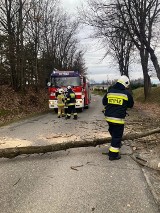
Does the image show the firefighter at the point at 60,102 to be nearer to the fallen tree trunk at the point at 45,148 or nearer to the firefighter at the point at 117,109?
the fallen tree trunk at the point at 45,148

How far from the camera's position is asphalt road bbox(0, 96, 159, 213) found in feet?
14.4

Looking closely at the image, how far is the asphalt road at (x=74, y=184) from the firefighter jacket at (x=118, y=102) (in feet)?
3.27

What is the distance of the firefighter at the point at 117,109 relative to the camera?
7032mm

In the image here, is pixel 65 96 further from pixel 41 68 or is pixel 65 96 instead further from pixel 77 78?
pixel 41 68

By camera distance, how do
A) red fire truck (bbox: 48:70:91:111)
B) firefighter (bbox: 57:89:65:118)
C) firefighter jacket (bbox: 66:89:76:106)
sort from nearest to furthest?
firefighter jacket (bbox: 66:89:76:106), firefighter (bbox: 57:89:65:118), red fire truck (bbox: 48:70:91:111)

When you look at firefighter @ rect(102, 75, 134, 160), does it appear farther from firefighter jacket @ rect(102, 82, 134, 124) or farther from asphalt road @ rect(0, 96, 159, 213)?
asphalt road @ rect(0, 96, 159, 213)

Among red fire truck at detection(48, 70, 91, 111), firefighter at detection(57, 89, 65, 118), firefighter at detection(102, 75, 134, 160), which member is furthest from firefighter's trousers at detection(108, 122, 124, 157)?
red fire truck at detection(48, 70, 91, 111)

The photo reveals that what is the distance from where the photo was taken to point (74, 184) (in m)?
5.34

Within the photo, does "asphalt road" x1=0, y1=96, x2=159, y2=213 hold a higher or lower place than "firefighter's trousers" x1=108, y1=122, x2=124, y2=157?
lower

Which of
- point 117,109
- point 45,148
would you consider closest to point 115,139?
point 117,109

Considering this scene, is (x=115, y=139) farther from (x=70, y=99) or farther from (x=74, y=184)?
(x=70, y=99)

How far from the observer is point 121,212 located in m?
4.18

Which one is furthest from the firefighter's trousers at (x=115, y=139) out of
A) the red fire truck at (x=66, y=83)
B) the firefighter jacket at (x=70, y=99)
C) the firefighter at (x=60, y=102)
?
the red fire truck at (x=66, y=83)

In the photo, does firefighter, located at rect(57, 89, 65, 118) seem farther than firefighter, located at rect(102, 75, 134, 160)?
Yes
